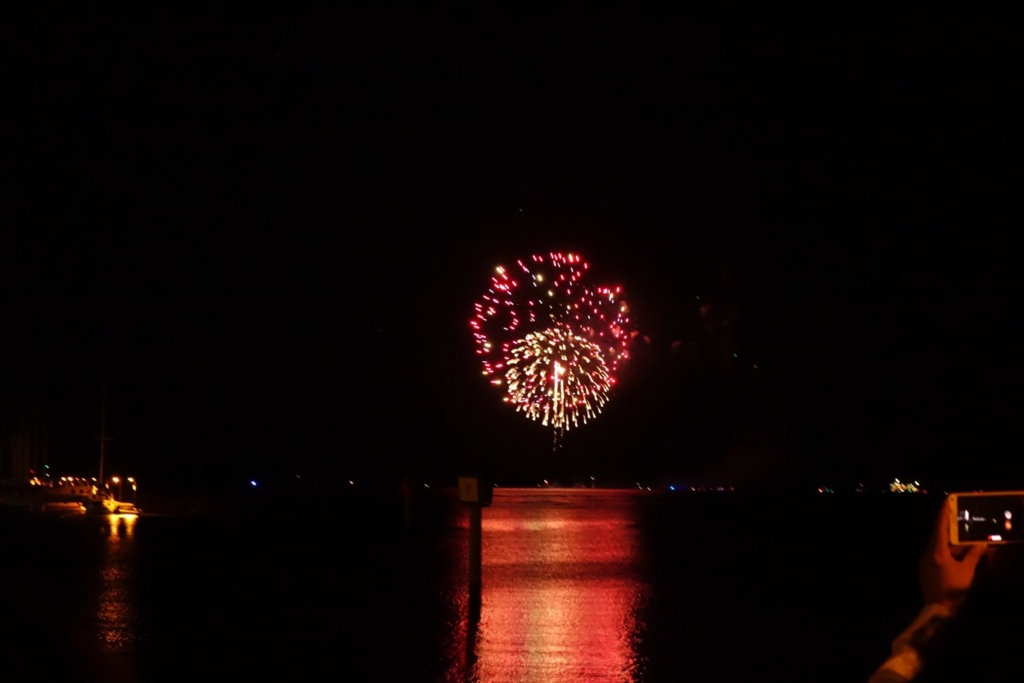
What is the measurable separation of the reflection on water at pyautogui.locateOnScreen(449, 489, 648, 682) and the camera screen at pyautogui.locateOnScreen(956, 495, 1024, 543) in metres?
5.36

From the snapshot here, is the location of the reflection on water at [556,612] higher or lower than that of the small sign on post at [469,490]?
lower

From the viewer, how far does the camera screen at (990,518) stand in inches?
191

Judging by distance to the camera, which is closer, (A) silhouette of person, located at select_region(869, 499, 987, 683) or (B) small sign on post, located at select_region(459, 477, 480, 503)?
(A) silhouette of person, located at select_region(869, 499, 987, 683)

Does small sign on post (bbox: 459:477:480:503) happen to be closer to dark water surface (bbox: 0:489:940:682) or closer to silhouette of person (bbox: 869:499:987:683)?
dark water surface (bbox: 0:489:940:682)

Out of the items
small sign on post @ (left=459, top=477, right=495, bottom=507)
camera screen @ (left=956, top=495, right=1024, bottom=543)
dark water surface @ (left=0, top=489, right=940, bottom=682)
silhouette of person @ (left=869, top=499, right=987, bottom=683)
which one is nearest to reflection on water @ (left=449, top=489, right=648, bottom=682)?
dark water surface @ (left=0, top=489, right=940, bottom=682)

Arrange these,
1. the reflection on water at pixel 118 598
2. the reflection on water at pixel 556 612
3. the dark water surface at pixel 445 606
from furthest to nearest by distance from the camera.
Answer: the reflection on water at pixel 118 598 < the dark water surface at pixel 445 606 < the reflection on water at pixel 556 612

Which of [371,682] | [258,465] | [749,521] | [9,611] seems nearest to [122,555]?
[9,611]

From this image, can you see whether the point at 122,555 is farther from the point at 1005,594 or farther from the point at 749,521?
the point at 749,521

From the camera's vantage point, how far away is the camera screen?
4844 mm

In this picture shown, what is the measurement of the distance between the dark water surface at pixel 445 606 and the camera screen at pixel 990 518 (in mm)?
5365

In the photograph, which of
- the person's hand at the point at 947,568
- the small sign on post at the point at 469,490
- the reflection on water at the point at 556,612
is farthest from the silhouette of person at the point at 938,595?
the small sign on post at the point at 469,490

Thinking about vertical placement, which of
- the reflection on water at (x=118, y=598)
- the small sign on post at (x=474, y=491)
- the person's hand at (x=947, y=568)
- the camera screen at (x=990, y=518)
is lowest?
the reflection on water at (x=118, y=598)

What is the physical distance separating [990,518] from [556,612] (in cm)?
927

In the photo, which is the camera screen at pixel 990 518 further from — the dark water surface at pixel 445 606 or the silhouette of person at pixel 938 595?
the dark water surface at pixel 445 606
